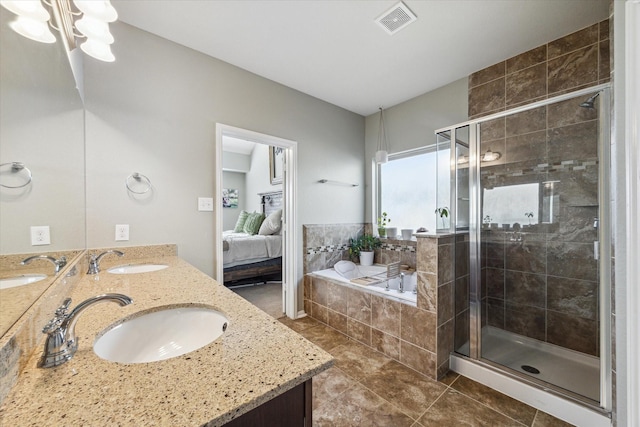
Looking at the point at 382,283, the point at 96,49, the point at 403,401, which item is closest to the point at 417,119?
the point at 382,283

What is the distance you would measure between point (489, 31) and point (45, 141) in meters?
2.80

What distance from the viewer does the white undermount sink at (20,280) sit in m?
0.60

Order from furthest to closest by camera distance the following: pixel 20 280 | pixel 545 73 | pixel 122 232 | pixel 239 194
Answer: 1. pixel 239 194
2. pixel 545 73
3. pixel 122 232
4. pixel 20 280

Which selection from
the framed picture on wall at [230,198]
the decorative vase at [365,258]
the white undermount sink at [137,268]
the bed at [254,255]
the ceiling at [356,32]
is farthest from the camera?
the framed picture on wall at [230,198]

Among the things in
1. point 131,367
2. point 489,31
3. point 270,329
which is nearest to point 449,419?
point 270,329

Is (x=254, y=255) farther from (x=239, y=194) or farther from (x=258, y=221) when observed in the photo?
(x=239, y=194)

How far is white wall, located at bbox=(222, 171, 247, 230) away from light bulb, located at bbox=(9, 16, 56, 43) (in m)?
5.49

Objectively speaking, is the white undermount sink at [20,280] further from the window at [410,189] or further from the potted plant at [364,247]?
the window at [410,189]

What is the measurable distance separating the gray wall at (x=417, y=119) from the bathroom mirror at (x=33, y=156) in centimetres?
300

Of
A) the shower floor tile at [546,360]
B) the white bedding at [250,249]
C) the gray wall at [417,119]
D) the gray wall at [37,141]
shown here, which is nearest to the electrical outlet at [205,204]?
the gray wall at [37,141]

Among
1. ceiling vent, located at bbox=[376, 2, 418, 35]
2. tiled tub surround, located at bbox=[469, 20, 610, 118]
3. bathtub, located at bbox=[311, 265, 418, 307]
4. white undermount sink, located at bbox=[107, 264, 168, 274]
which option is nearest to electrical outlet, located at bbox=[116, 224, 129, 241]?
white undermount sink, located at bbox=[107, 264, 168, 274]

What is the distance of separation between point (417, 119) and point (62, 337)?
3.30 meters

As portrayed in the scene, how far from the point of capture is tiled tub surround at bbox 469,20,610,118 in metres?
1.87

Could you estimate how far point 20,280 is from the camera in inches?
27.0
